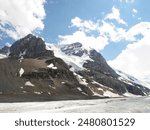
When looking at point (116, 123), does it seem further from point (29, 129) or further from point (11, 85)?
point (11, 85)

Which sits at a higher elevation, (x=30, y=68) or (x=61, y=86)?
(x=30, y=68)

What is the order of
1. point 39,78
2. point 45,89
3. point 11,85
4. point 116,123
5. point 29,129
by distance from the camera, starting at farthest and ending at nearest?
1. point 39,78
2. point 45,89
3. point 11,85
4. point 116,123
5. point 29,129

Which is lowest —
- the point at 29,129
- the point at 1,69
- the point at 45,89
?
the point at 29,129

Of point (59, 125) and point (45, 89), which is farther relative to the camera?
point (45, 89)

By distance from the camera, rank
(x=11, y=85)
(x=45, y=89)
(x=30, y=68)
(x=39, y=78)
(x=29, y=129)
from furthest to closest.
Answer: (x=30, y=68) < (x=39, y=78) < (x=45, y=89) < (x=11, y=85) < (x=29, y=129)

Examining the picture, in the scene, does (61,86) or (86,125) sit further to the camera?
(61,86)

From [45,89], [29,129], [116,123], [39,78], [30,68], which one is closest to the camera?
[29,129]

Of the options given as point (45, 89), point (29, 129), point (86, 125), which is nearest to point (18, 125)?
point (29, 129)

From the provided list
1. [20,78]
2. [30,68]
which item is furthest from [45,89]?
[30,68]

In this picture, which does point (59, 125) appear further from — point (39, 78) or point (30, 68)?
point (30, 68)
